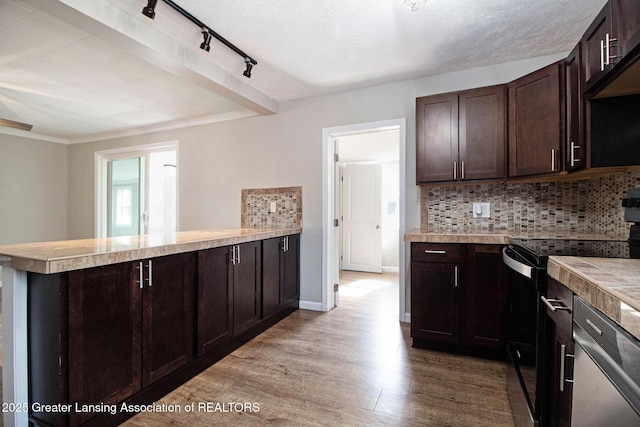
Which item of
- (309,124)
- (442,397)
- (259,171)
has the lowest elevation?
(442,397)

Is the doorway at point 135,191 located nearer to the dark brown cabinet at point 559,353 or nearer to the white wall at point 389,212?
the white wall at point 389,212

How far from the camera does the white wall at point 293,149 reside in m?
3.03

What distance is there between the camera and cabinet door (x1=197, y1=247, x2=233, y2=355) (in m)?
2.11

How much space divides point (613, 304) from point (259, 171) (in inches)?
138

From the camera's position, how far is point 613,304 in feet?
2.29

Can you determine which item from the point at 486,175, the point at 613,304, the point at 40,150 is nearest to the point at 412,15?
the point at 486,175

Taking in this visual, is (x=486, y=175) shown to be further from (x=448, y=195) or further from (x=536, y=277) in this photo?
(x=536, y=277)

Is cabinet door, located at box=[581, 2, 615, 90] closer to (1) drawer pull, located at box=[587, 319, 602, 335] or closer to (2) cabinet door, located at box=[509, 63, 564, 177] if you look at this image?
(2) cabinet door, located at box=[509, 63, 564, 177]

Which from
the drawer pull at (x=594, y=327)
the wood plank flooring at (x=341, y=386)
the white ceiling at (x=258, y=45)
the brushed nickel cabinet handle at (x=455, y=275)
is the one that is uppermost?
the white ceiling at (x=258, y=45)

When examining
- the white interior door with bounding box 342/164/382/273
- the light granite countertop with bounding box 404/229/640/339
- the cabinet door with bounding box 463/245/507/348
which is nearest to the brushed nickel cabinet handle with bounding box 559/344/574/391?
the light granite countertop with bounding box 404/229/640/339

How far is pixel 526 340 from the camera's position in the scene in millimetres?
1427

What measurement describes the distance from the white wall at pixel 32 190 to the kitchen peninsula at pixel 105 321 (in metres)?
4.39

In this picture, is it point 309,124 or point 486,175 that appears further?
point 309,124

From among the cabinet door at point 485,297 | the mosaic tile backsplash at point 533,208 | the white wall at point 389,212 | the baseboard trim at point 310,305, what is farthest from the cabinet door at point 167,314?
the white wall at point 389,212
